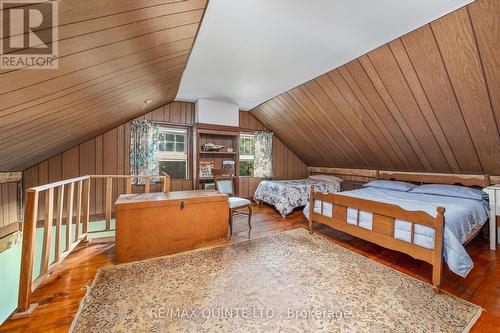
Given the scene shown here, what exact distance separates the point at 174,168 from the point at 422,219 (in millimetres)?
4115

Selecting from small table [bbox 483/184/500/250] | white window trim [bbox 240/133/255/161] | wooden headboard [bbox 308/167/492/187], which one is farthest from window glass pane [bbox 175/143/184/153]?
small table [bbox 483/184/500/250]

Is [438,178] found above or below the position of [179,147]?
below

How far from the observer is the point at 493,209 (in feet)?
8.31

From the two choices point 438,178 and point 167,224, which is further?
point 438,178

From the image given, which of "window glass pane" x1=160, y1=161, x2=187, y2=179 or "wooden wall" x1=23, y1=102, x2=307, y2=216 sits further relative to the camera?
"window glass pane" x1=160, y1=161, x2=187, y2=179

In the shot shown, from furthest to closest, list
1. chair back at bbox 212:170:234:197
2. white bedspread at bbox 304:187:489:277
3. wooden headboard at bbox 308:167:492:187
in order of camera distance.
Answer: chair back at bbox 212:170:234:197
wooden headboard at bbox 308:167:492:187
white bedspread at bbox 304:187:489:277

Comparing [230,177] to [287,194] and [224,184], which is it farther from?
[287,194]

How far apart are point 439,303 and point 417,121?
7.39 feet

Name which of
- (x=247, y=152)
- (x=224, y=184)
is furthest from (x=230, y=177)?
(x=247, y=152)

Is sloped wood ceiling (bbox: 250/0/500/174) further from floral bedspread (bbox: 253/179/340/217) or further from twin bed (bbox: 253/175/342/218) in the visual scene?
floral bedspread (bbox: 253/179/340/217)

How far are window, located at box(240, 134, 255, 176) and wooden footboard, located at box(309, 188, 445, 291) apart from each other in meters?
2.58

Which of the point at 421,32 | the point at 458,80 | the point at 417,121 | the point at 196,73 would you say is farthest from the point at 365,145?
the point at 196,73

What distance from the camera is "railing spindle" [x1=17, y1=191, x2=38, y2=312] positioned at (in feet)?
4.66

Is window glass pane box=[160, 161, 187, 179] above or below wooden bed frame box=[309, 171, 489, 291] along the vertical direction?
above
